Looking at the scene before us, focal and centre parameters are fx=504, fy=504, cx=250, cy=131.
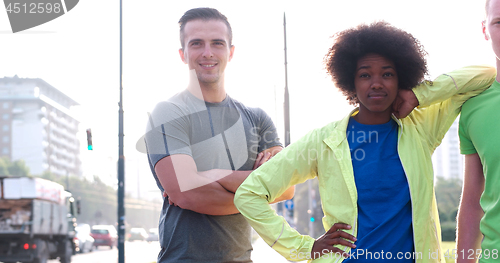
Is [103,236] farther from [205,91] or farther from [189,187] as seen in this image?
[189,187]

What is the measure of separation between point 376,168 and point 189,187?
3.33ft

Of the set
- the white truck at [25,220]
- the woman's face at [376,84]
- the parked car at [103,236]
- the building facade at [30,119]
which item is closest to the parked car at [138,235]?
the parked car at [103,236]

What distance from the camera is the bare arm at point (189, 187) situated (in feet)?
9.20

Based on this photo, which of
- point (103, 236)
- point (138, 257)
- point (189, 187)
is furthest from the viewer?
point (103, 236)

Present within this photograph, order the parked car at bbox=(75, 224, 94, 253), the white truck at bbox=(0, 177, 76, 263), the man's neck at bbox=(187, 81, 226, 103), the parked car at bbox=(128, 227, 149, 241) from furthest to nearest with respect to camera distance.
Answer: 1. the parked car at bbox=(128, 227, 149, 241)
2. the parked car at bbox=(75, 224, 94, 253)
3. the white truck at bbox=(0, 177, 76, 263)
4. the man's neck at bbox=(187, 81, 226, 103)

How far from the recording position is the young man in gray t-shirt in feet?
9.29

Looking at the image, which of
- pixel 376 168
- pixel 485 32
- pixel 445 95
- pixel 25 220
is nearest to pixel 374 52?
pixel 445 95

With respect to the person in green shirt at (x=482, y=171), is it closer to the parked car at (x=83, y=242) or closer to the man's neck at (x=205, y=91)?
the man's neck at (x=205, y=91)

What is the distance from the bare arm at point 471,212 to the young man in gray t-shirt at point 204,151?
987 millimetres

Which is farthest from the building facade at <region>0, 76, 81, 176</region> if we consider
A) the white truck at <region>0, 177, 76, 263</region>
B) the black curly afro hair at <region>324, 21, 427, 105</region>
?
the black curly afro hair at <region>324, 21, 427, 105</region>

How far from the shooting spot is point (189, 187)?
279cm

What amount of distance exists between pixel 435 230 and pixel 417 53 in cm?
102

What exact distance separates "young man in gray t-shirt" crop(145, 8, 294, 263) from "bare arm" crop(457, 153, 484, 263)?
0.99m

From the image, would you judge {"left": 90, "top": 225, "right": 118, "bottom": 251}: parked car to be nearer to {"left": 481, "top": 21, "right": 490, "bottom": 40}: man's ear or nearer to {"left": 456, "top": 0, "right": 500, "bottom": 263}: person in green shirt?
{"left": 456, "top": 0, "right": 500, "bottom": 263}: person in green shirt
